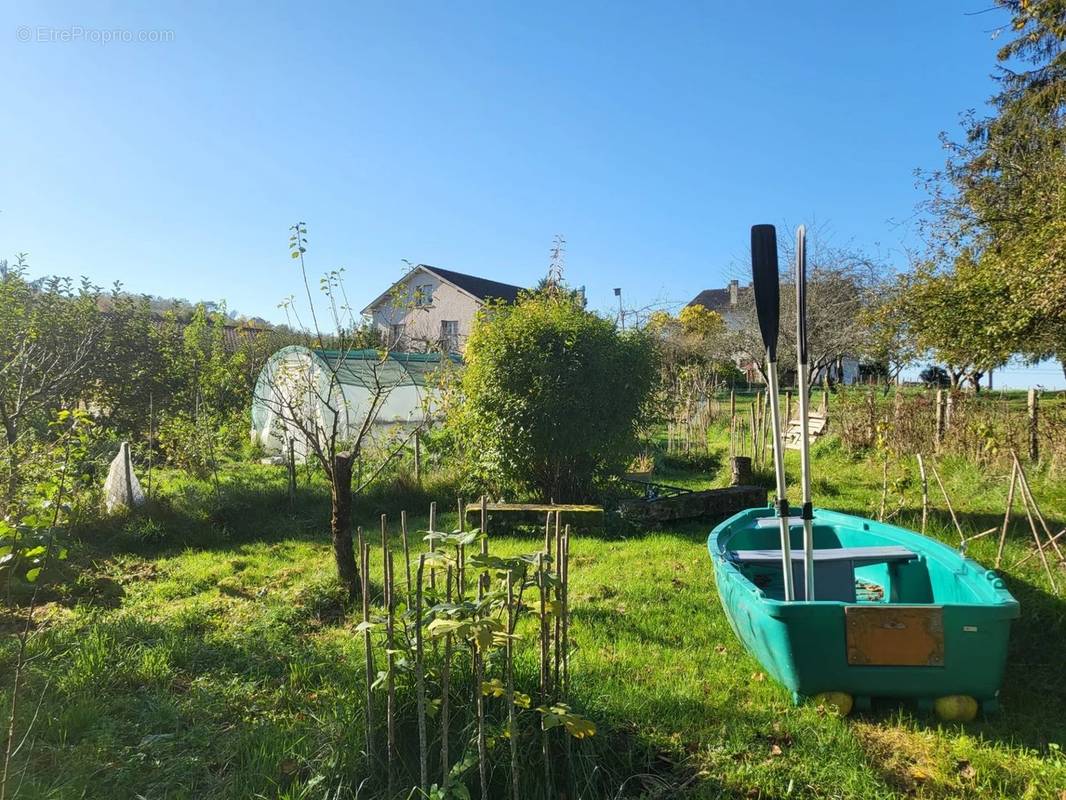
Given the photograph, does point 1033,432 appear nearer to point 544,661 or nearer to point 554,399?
point 554,399

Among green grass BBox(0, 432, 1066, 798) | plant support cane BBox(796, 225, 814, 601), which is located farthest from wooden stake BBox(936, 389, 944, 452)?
plant support cane BBox(796, 225, 814, 601)

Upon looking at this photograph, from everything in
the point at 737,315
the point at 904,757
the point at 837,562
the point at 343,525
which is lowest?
the point at 904,757

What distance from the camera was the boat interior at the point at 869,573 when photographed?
4.16 m

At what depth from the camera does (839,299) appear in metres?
25.2

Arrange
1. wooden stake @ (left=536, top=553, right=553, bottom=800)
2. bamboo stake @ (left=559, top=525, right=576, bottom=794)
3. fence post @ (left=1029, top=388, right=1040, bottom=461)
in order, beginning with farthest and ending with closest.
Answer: fence post @ (left=1029, top=388, right=1040, bottom=461) < bamboo stake @ (left=559, top=525, right=576, bottom=794) < wooden stake @ (left=536, top=553, right=553, bottom=800)

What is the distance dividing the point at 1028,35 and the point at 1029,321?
35.2ft

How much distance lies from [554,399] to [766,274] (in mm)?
4993

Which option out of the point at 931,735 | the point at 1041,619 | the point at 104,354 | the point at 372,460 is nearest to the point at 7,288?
the point at 104,354

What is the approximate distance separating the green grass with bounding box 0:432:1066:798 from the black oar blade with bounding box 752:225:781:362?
2.12 meters

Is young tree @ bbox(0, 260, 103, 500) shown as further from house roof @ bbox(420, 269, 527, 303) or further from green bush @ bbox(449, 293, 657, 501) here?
house roof @ bbox(420, 269, 527, 303)

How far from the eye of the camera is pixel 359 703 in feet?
9.91

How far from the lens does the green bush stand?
8430 mm

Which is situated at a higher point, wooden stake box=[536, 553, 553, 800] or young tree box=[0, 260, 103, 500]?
young tree box=[0, 260, 103, 500]

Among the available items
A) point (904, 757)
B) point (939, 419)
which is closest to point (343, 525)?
point (904, 757)
